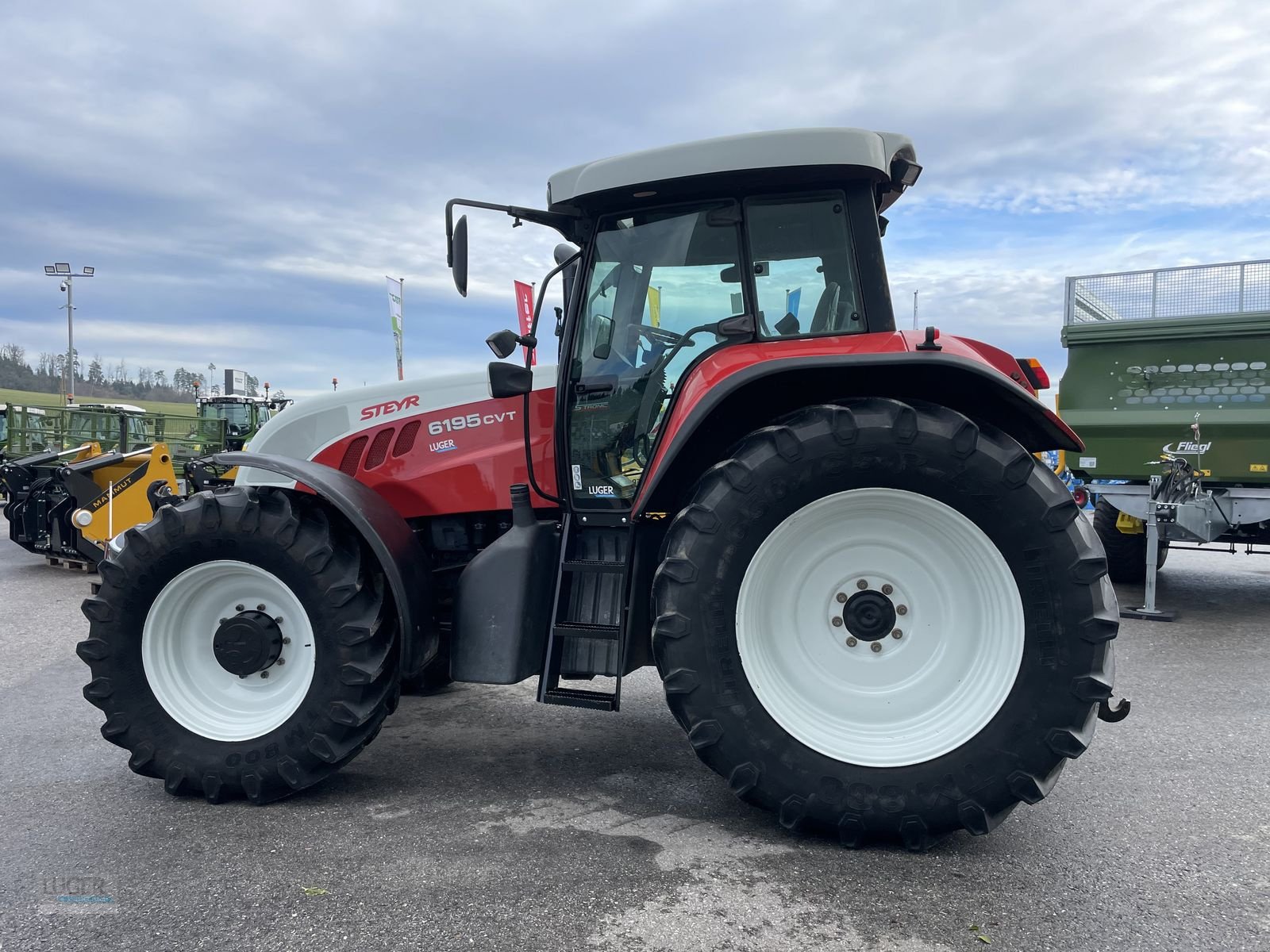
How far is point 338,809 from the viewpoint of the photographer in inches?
125

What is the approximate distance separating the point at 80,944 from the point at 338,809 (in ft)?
3.11

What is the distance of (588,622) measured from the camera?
3312mm

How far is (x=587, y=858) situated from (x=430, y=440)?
181 centimetres

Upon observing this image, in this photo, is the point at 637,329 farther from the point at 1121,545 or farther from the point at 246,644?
the point at 1121,545

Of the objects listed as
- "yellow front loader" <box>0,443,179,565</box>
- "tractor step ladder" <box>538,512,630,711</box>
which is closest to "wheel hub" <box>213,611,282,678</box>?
"tractor step ladder" <box>538,512,630,711</box>

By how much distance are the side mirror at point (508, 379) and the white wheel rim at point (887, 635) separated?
1.11m

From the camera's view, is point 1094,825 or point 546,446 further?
point 546,446

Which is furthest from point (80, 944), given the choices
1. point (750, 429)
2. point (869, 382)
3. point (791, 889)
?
point (869, 382)

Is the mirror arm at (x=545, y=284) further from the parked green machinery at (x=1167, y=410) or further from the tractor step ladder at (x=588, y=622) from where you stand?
the parked green machinery at (x=1167, y=410)

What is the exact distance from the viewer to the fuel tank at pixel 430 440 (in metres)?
3.68

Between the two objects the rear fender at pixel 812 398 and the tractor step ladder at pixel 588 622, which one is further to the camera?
the tractor step ladder at pixel 588 622

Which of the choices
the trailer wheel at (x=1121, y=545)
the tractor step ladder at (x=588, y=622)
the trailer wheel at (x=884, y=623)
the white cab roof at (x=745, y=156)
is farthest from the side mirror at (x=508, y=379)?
the trailer wheel at (x=1121, y=545)

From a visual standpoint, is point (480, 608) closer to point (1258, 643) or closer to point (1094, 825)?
point (1094, 825)

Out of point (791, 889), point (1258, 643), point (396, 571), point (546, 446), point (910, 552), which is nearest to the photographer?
point (791, 889)
